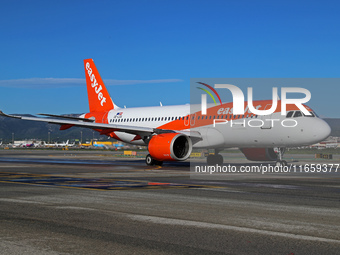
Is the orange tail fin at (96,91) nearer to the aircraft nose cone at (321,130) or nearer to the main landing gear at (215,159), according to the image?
the main landing gear at (215,159)

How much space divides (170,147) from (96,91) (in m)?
14.0

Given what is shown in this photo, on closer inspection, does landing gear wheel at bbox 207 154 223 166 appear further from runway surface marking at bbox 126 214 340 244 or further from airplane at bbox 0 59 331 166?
runway surface marking at bbox 126 214 340 244

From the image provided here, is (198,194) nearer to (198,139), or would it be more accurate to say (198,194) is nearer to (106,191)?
(106,191)

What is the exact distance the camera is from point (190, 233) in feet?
23.6

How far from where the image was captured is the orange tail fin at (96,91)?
37.9m

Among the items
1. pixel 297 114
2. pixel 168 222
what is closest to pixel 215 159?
pixel 297 114

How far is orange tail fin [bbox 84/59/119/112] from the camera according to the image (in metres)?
37.9

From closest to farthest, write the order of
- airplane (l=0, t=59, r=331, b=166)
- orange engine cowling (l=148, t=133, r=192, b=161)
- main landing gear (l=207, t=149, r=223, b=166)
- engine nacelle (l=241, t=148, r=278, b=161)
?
airplane (l=0, t=59, r=331, b=166) → orange engine cowling (l=148, t=133, r=192, b=161) → engine nacelle (l=241, t=148, r=278, b=161) → main landing gear (l=207, t=149, r=223, b=166)

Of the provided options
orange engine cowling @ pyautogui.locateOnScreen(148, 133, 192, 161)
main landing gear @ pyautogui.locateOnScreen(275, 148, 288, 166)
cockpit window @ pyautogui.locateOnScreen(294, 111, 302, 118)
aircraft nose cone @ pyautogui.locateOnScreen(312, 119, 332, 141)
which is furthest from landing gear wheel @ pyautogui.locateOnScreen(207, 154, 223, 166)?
aircraft nose cone @ pyautogui.locateOnScreen(312, 119, 332, 141)

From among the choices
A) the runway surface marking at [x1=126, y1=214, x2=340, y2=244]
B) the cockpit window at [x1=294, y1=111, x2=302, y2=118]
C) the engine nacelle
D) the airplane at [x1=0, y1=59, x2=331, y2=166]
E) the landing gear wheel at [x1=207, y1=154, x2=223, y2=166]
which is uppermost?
the cockpit window at [x1=294, y1=111, x2=302, y2=118]

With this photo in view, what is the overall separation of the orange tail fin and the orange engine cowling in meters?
11.8

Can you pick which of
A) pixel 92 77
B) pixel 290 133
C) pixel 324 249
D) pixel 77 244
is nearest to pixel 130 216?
pixel 77 244

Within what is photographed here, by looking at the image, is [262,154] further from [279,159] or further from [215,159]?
[279,159]

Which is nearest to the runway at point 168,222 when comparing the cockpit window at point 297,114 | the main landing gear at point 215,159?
the cockpit window at point 297,114
